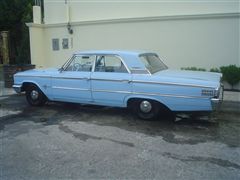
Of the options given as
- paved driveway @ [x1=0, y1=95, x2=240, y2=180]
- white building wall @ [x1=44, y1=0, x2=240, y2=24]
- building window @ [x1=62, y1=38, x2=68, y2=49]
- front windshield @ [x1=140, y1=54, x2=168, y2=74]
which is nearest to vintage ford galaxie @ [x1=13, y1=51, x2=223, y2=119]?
front windshield @ [x1=140, y1=54, x2=168, y2=74]

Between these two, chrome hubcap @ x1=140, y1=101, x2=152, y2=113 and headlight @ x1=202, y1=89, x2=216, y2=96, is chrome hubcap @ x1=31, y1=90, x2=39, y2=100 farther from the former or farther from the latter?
headlight @ x1=202, y1=89, x2=216, y2=96

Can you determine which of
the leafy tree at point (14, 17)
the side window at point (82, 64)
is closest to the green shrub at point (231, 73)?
the side window at point (82, 64)

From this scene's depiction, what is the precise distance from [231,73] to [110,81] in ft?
17.2

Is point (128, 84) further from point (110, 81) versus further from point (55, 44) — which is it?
point (55, 44)

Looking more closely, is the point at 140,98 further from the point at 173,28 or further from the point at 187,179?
the point at 173,28

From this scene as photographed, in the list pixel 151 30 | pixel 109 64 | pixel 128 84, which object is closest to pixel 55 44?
pixel 151 30

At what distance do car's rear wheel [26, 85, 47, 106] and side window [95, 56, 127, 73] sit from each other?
6.61 ft

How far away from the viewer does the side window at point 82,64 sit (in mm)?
7559

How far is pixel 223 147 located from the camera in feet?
17.0

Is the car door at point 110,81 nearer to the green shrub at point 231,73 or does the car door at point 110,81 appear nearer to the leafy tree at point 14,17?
the green shrub at point 231,73

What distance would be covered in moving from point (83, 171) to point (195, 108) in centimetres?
296

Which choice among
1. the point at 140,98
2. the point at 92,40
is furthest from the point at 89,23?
the point at 140,98

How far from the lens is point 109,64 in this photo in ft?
24.3

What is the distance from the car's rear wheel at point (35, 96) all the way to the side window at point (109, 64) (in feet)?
6.61
